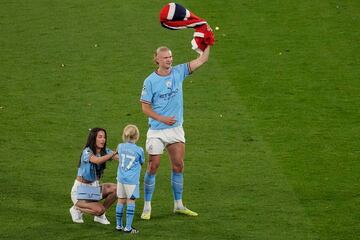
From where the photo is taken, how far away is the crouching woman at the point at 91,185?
1309 cm

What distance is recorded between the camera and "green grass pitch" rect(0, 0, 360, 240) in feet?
44.2

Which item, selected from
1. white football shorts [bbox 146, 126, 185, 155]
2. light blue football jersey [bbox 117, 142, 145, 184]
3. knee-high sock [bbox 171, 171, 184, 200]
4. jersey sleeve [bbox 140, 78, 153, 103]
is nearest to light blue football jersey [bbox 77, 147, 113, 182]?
light blue football jersey [bbox 117, 142, 145, 184]

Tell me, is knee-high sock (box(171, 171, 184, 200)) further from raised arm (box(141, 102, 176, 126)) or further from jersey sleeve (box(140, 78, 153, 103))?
jersey sleeve (box(140, 78, 153, 103))

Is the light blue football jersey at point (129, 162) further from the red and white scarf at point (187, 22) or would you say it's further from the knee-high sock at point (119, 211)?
the red and white scarf at point (187, 22)

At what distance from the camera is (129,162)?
1277 centimetres

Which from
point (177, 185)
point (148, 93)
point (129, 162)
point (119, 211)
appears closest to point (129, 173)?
point (129, 162)

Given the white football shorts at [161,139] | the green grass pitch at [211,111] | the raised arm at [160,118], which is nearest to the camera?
the raised arm at [160,118]

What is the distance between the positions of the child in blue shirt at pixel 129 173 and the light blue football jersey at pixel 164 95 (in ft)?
2.08

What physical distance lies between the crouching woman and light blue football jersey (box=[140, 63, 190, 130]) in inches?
27.9

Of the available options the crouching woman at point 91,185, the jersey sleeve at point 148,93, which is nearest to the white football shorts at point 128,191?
the crouching woman at point 91,185

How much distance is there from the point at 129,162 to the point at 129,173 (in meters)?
0.14

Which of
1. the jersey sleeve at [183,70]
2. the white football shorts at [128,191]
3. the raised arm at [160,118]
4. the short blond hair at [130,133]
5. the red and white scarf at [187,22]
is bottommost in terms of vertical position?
the white football shorts at [128,191]

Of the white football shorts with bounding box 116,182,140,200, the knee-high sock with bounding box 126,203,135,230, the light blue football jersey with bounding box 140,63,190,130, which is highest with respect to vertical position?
the light blue football jersey with bounding box 140,63,190,130

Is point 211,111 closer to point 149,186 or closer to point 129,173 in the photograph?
point 149,186
